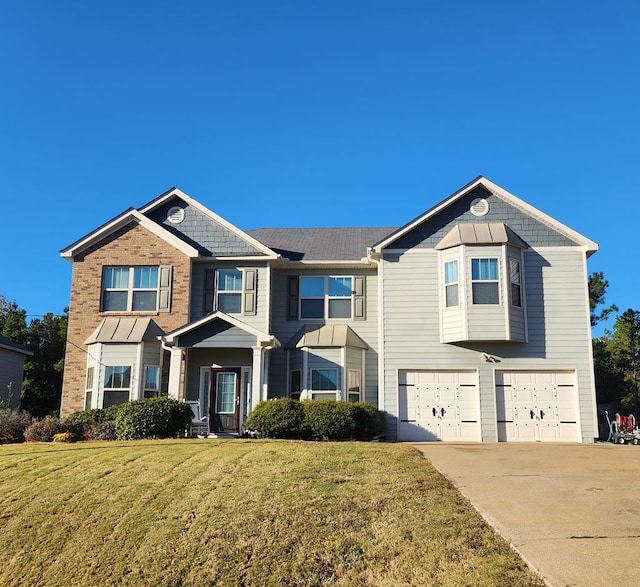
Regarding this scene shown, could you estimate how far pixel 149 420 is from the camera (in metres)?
16.7

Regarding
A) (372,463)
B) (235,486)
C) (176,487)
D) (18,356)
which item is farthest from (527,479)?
(18,356)

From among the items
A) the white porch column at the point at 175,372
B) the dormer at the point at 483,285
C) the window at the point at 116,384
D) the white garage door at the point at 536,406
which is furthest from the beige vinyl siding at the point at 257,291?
the white garage door at the point at 536,406

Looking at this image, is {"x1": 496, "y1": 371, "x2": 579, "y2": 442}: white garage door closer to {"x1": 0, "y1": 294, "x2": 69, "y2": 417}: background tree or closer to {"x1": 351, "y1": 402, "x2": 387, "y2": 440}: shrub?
{"x1": 351, "y1": 402, "x2": 387, "y2": 440}: shrub

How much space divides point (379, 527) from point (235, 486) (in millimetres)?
2926

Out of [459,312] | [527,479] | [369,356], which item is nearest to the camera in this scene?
[527,479]

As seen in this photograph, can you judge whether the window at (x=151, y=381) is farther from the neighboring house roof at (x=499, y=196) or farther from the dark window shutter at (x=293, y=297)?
the neighboring house roof at (x=499, y=196)

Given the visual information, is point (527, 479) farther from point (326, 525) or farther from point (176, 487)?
point (176, 487)

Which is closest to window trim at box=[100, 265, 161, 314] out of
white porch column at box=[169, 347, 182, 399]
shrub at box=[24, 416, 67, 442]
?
white porch column at box=[169, 347, 182, 399]

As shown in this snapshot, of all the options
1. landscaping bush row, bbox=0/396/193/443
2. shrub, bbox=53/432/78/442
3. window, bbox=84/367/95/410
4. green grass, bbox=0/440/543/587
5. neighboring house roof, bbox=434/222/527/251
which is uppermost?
neighboring house roof, bbox=434/222/527/251

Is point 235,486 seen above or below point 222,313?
below

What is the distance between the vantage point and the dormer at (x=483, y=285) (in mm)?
18984

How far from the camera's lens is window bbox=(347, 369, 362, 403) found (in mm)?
20328

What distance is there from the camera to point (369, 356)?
21062 mm

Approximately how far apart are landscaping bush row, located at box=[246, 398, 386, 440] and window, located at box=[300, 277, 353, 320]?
4343 mm
